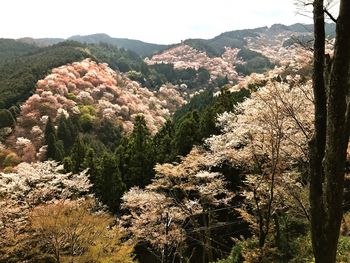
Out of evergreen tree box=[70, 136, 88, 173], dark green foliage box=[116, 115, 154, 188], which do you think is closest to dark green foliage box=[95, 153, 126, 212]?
dark green foliage box=[116, 115, 154, 188]

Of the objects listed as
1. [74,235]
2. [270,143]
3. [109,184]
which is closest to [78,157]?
[109,184]

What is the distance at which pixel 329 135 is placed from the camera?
3.94m

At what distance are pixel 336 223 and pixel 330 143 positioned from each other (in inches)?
31.3

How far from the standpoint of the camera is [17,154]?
49.8 meters

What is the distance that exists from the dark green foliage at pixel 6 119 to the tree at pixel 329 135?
2231 inches

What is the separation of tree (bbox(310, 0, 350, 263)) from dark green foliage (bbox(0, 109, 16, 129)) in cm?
5666

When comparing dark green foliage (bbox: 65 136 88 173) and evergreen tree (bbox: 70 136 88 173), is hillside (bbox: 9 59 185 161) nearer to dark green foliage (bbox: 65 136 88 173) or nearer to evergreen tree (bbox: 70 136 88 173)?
evergreen tree (bbox: 70 136 88 173)

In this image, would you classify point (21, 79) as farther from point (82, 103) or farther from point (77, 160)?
point (77, 160)

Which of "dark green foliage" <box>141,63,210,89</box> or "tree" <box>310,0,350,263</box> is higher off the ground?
"tree" <box>310,0,350,263</box>

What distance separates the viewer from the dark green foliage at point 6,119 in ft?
182

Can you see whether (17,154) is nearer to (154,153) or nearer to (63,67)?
(154,153)

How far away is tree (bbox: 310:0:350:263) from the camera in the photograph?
3827 millimetres

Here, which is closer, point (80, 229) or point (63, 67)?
point (80, 229)

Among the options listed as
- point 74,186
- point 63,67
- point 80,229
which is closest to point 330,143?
point 80,229
